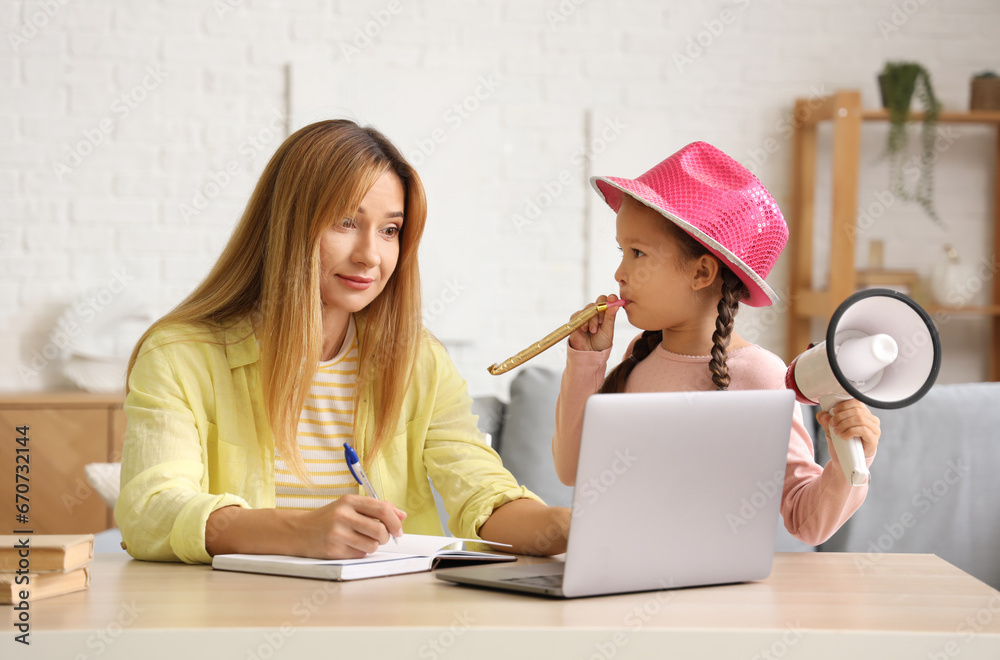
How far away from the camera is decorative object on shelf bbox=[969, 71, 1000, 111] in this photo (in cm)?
372

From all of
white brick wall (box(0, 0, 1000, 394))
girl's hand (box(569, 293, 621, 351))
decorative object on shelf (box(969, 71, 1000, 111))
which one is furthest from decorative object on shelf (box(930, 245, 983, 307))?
girl's hand (box(569, 293, 621, 351))

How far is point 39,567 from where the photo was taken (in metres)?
0.96

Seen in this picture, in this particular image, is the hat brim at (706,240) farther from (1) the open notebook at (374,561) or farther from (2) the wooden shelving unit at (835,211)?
(2) the wooden shelving unit at (835,211)

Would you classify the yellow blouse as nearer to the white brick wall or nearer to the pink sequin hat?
the pink sequin hat

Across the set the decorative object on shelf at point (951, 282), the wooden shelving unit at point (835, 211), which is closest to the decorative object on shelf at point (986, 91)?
the wooden shelving unit at point (835, 211)

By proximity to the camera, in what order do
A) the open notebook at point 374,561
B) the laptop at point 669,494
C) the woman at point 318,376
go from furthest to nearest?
1. the woman at point 318,376
2. the open notebook at point 374,561
3. the laptop at point 669,494

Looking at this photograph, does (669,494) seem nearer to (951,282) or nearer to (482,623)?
(482,623)

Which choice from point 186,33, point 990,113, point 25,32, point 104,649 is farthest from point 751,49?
point 104,649

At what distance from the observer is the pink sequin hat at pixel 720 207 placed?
49.2 inches

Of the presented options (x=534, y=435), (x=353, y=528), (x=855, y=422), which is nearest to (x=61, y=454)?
(x=534, y=435)

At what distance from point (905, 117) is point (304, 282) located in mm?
2953

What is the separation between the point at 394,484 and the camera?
4.99ft

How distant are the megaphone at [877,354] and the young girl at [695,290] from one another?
22 cm

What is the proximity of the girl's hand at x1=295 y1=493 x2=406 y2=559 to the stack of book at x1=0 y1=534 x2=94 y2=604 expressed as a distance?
250 millimetres
